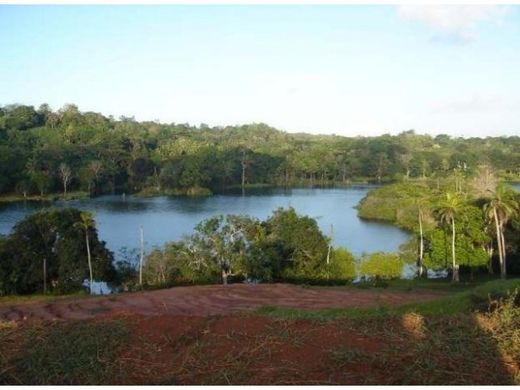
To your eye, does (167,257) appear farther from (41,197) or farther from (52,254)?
(41,197)

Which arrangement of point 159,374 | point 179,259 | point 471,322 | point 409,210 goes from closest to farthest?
point 159,374, point 471,322, point 179,259, point 409,210

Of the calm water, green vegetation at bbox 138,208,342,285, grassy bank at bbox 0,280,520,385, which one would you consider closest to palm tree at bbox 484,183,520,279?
green vegetation at bbox 138,208,342,285

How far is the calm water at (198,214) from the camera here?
38.1m

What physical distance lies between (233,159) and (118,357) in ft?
266

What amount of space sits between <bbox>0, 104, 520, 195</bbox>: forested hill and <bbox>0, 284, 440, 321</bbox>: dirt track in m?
48.9

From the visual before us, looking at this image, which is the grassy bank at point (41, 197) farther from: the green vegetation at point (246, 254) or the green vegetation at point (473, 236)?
the green vegetation at point (473, 236)

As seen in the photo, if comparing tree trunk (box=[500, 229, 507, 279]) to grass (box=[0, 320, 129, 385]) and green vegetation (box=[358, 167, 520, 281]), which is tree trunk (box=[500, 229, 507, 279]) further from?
grass (box=[0, 320, 129, 385])

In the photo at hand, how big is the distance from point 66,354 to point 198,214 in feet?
149

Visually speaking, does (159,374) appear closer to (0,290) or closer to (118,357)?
A: (118,357)

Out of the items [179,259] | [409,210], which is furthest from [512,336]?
[409,210]

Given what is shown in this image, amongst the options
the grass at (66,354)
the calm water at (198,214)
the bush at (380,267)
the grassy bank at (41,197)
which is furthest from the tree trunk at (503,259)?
the grassy bank at (41,197)

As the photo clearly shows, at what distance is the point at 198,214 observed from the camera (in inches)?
1992

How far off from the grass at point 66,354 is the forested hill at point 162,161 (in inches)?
2309

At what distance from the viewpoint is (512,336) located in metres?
5.03
